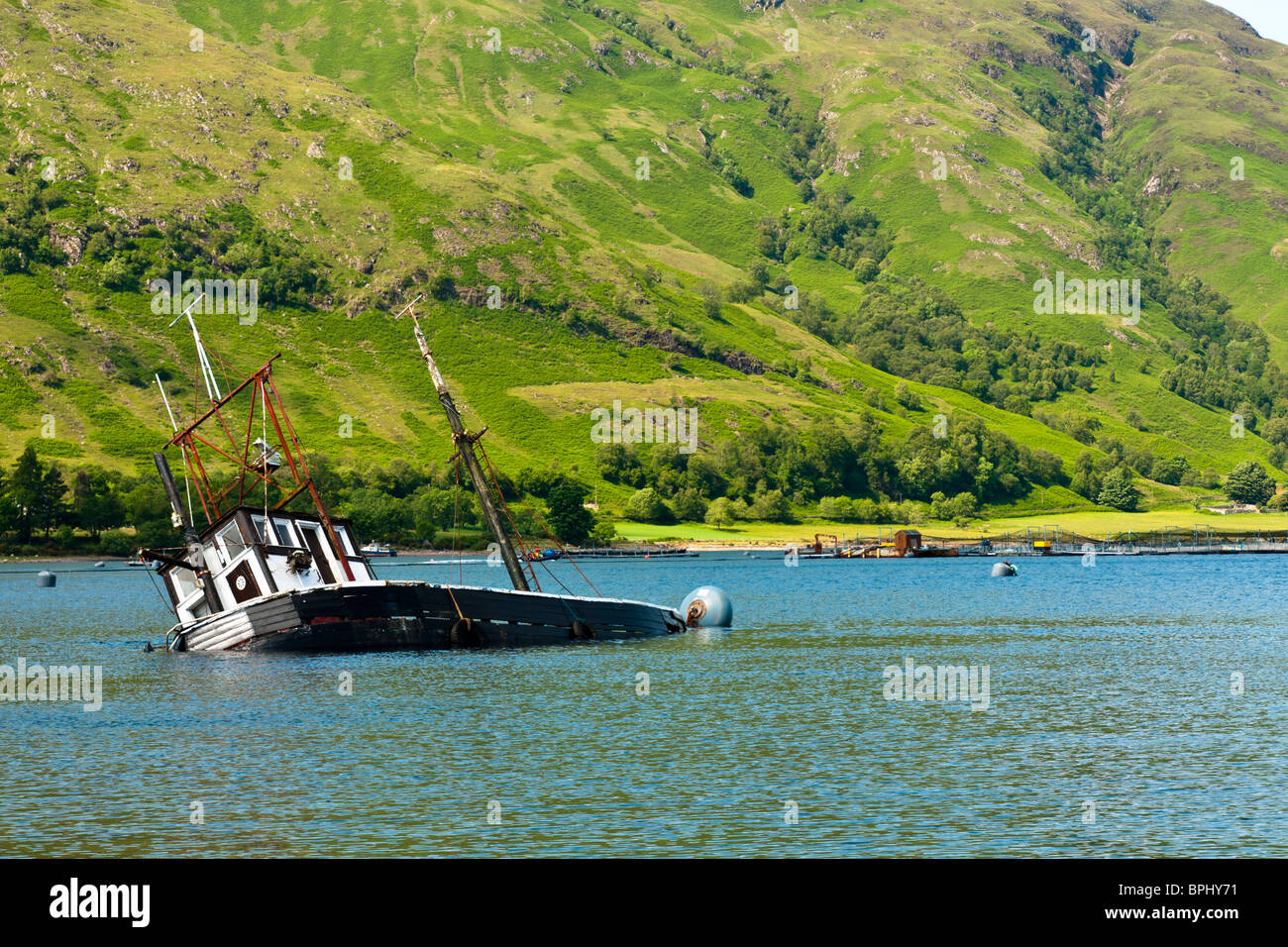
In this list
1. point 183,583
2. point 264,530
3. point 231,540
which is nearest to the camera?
point 264,530

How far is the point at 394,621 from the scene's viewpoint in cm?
7238

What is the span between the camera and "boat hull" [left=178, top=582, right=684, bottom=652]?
69.9 meters

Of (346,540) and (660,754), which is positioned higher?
(346,540)

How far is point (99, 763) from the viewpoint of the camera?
132 ft

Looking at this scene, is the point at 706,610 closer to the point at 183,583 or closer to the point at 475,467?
the point at 475,467

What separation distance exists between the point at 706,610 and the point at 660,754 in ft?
166

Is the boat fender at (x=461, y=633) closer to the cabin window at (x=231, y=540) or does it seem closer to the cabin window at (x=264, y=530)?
the cabin window at (x=264, y=530)

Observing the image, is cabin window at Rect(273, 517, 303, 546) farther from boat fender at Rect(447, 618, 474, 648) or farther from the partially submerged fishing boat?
boat fender at Rect(447, 618, 474, 648)

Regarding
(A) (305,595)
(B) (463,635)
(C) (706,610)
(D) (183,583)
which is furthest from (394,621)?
(C) (706,610)

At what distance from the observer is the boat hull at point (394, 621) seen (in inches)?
2751

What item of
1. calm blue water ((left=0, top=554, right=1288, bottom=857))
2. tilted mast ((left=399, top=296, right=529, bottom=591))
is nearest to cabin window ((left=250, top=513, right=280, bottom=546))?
calm blue water ((left=0, top=554, right=1288, bottom=857))

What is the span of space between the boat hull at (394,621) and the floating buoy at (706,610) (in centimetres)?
1298

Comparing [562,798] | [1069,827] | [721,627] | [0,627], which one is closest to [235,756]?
[562,798]
